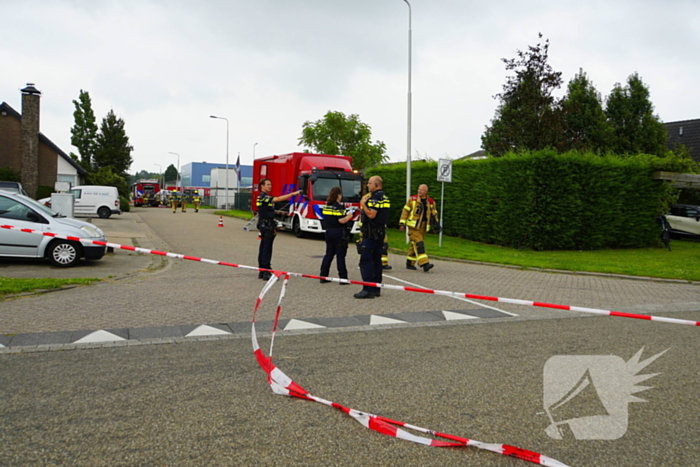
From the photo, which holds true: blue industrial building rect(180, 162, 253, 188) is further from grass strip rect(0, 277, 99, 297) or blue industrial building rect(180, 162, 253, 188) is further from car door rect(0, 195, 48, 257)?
grass strip rect(0, 277, 99, 297)

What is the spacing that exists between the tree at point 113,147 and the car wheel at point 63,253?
61.8 metres

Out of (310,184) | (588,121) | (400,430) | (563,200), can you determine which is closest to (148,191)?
(588,121)

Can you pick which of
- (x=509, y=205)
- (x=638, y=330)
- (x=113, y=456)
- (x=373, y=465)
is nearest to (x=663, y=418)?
(x=373, y=465)

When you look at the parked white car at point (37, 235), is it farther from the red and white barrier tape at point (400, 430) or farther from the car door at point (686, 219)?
the car door at point (686, 219)

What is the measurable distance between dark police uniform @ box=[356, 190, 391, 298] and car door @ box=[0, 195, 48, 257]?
22.1 feet

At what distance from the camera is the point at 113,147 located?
70688 millimetres

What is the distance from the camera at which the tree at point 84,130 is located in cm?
6838

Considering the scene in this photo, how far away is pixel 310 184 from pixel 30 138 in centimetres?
2575

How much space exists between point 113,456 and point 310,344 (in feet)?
9.31

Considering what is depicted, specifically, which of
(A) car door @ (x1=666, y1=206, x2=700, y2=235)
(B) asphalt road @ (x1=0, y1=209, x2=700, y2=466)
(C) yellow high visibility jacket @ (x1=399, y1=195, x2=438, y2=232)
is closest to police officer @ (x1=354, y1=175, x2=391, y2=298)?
(B) asphalt road @ (x1=0, y1=209, x2=700, y2=466)

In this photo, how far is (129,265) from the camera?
12.6m

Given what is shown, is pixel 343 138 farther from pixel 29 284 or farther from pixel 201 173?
pixel 201 173

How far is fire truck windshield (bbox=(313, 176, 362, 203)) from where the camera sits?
68.5 feet

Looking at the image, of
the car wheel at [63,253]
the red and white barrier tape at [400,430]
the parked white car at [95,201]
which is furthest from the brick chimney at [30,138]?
the red and white barrier tape at [400,430]
